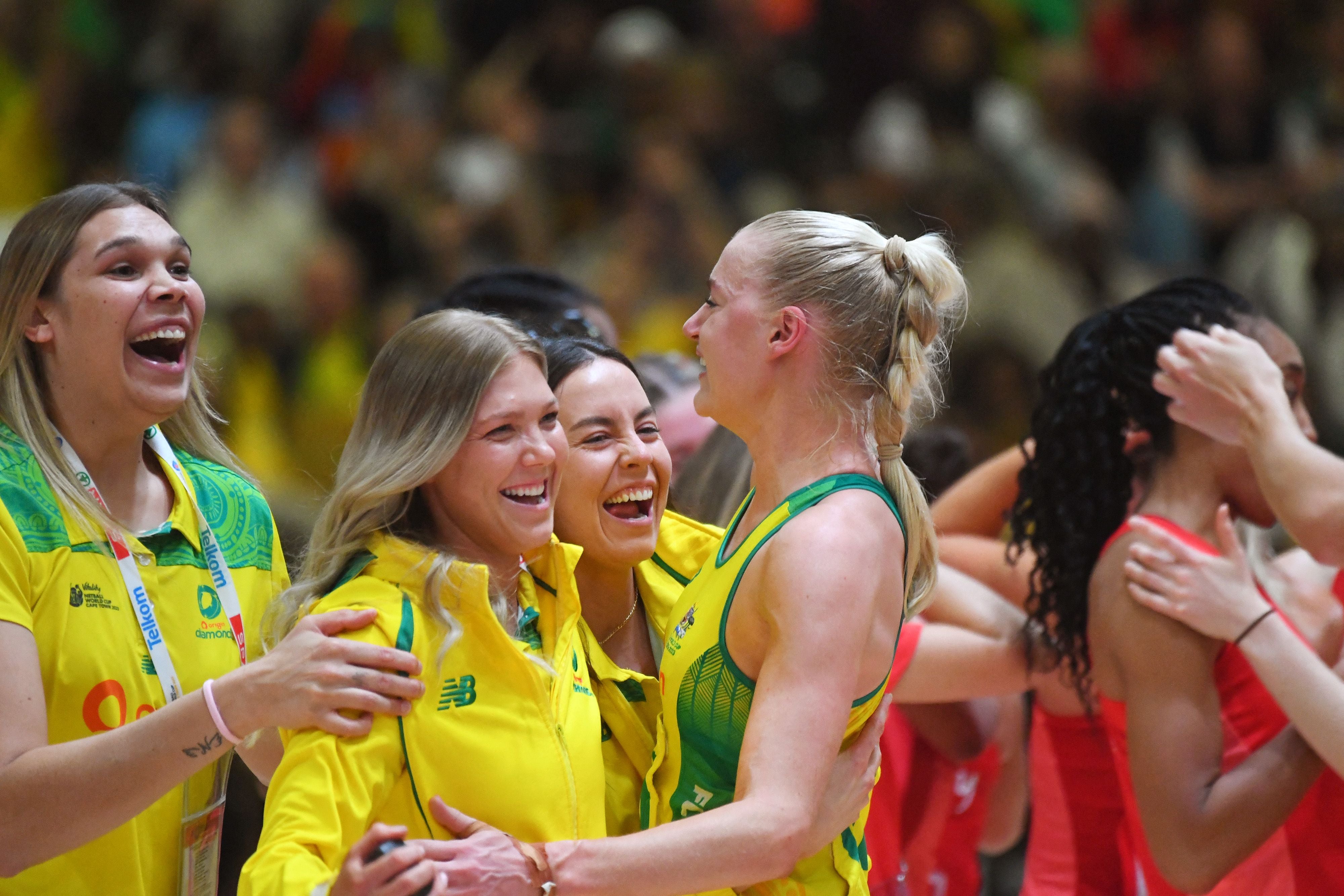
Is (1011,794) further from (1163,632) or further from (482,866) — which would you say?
(482,866)

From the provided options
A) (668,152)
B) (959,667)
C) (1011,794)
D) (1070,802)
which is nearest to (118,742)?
(959,667)

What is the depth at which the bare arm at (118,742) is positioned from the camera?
88.0 inches

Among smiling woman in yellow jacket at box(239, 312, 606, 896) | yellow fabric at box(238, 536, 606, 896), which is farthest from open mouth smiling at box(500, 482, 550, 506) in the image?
yellow fabric at box(238, 536, 606, 896)

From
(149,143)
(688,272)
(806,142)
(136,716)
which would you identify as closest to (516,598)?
(136,716)

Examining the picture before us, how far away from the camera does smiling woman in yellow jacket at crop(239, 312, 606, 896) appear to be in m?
2.17

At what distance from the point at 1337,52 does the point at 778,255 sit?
572 centimetres

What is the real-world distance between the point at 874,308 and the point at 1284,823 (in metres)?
1.50

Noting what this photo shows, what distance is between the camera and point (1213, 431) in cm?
299

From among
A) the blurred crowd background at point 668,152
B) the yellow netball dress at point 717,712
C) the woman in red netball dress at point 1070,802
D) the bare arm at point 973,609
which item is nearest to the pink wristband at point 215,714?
the yellow netball dress at point 717,712

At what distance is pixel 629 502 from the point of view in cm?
282

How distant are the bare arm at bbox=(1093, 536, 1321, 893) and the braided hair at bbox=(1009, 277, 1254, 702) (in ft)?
0.88

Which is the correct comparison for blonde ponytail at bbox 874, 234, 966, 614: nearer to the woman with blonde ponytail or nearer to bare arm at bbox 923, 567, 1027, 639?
the woman with blonde ponytail

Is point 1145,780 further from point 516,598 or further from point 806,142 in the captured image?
point 806,142

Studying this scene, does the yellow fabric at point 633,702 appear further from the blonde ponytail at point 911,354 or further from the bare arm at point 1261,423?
the bare arm at point 1261,423
